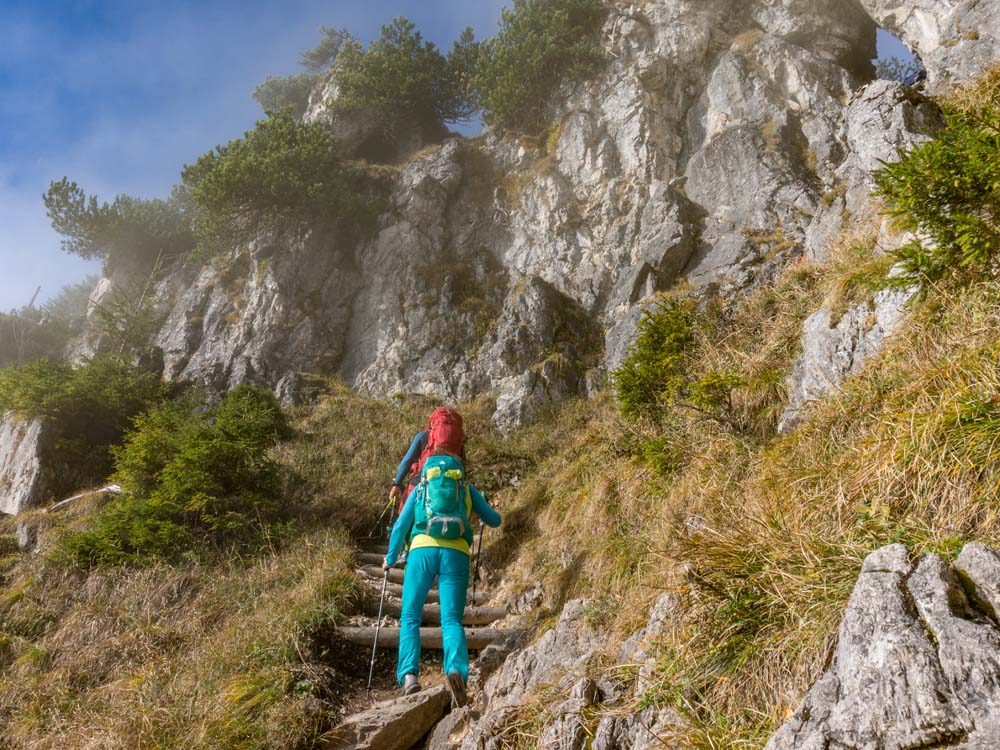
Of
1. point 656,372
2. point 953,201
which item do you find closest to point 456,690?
point 656,372

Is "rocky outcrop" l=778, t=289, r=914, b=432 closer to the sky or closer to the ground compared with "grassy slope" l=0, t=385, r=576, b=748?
closer to the sky

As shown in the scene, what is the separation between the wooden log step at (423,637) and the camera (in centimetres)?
556

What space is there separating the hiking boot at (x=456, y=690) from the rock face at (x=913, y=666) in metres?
2.63

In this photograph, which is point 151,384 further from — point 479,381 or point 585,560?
point 585,560

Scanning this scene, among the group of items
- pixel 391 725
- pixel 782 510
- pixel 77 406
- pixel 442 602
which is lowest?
pixel 391 725

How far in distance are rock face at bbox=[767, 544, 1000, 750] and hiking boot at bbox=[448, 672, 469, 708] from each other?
263 cm

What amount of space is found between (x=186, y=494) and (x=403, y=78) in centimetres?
2030

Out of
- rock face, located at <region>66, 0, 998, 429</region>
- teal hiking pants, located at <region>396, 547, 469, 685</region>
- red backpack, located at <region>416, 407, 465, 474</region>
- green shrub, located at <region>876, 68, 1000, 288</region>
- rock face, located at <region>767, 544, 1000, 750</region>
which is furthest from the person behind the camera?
rock face, located at <region>66, 0, 998, 429</region>

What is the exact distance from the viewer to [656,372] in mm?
6719

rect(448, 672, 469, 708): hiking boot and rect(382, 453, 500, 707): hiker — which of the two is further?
rect(382, 453, 500, 707): hiker

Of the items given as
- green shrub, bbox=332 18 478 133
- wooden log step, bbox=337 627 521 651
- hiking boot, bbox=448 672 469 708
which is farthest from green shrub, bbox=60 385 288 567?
green shrub, bbox=332 18 478 133

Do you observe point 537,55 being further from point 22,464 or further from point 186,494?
point 22,464

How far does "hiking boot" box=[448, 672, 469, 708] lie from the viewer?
4.02m

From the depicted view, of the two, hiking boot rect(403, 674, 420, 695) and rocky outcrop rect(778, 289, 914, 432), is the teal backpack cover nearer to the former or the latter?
hiking boot rect(403, 674, 420, 695)
